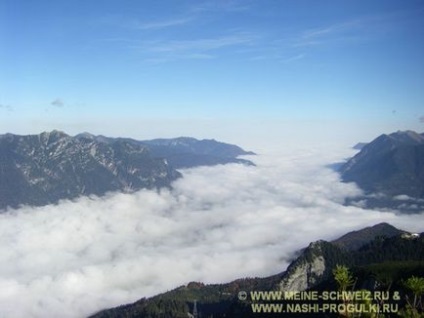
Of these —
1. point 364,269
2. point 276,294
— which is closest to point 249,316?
point 364,269

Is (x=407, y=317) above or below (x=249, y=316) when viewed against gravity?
above

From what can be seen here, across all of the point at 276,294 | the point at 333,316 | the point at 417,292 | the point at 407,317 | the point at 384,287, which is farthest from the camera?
the point at 384,287

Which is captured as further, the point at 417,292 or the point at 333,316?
the point at 333,316

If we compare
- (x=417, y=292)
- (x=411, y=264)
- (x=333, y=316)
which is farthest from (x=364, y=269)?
(x=417, y=292)

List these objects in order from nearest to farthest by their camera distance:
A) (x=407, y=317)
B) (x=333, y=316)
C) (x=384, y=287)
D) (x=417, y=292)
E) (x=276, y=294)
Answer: (x=407, y=317) → (x=417, y=292) → (x=276, y=294) → (x=333, y=316) → (x=384, y=287)

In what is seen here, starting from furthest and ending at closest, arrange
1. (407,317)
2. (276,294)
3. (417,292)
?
(276,294) → (417,292) → (407,317)

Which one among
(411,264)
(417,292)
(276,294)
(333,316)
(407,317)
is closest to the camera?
(407,317)

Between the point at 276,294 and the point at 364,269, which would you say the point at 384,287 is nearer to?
the point at 364,269

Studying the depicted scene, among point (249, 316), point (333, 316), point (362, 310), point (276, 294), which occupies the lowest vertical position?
point (249, 316)

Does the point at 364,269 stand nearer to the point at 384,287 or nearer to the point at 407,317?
the point at 384,287
